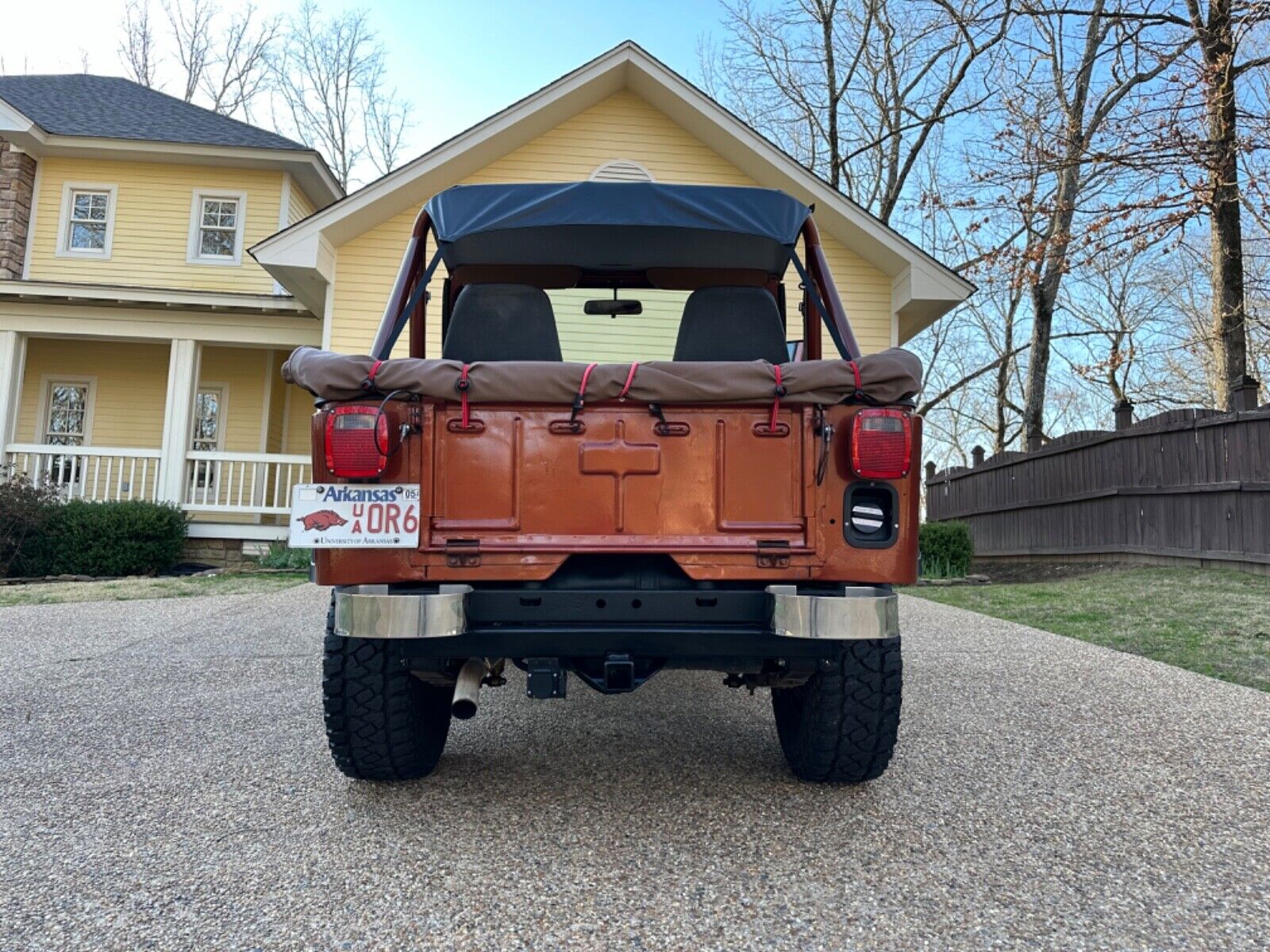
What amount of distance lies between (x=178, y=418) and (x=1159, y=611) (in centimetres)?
1298

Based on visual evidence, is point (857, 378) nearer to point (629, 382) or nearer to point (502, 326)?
point (629, 382)

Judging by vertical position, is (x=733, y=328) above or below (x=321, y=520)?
above

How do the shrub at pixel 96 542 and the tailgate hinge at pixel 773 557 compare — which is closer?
the tailgate hinge at pixel 773 557

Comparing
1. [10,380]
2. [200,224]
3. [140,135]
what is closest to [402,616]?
[10,380]

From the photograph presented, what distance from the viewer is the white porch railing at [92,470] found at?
12117 mm

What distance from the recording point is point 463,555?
7.58 ft

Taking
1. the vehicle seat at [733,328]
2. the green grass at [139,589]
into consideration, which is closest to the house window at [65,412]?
the green grass at [139,589]

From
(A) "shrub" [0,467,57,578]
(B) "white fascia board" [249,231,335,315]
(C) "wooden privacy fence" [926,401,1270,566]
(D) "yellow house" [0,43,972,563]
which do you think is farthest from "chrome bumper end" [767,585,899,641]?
(A) "shrub" [0,467,57,578]

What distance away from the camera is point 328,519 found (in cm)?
223

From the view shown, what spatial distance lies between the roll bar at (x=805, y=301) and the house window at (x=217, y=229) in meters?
12.8

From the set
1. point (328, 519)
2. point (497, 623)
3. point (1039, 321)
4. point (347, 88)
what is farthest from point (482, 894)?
point (347, 88)

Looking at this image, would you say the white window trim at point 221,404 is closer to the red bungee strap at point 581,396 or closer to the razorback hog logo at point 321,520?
the razorback hog logo at point 321,520

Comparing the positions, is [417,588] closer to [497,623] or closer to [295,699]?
[497,623]

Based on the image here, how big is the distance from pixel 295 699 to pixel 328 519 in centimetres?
249
